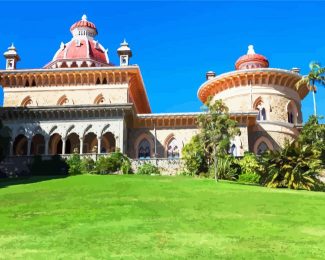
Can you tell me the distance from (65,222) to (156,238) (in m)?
4.31

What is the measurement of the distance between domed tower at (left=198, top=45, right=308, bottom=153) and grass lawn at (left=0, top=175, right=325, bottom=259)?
66.7 ft

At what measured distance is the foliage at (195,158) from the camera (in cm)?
3716

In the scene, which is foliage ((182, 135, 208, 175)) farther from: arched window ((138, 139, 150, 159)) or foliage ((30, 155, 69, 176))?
foliage ((30, 155, 69, 176))

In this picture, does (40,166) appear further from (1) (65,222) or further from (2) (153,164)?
(1) (65,222)

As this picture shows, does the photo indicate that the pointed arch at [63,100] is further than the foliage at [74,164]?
Yes

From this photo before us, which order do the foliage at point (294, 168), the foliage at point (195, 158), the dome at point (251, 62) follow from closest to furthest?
the foliage at point (294, 168)
the foliage at point (195, 158)
the dome at point (251, 62)

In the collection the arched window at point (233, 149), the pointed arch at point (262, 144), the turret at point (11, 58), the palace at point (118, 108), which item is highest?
the turret at point (11, 58)

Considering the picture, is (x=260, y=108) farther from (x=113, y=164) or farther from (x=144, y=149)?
(x=113, y=164)

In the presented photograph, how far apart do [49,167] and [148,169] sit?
8.22 metres

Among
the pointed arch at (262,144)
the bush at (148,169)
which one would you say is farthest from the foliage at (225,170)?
the pointed arch at (262,144)

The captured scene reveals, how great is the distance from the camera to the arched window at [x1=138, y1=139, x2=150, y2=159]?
4655 centimetres

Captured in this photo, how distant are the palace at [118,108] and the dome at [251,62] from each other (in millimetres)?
114

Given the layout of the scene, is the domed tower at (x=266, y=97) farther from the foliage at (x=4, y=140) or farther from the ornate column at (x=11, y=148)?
the foliage at (x=4, y=140)

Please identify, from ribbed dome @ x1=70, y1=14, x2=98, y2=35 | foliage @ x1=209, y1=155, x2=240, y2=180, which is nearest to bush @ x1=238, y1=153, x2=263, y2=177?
foliage @ x1=209, y1=155, x2=240, y2=180
